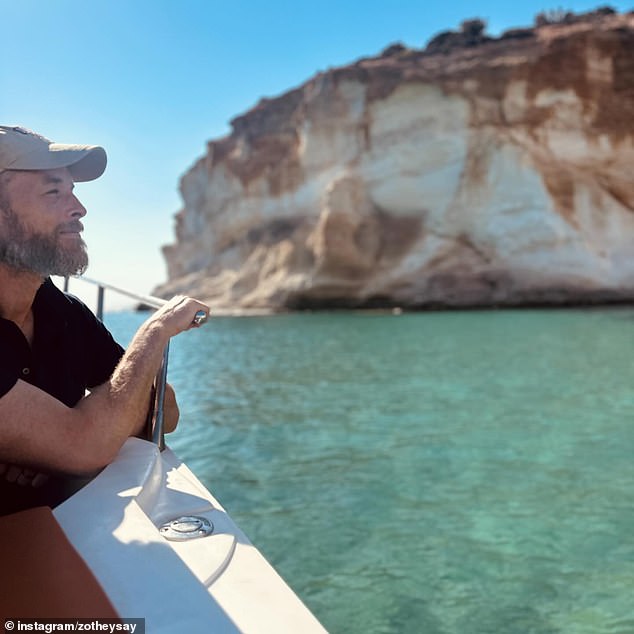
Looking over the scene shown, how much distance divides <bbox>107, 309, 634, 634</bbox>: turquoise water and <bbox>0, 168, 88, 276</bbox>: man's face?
178 centimetres

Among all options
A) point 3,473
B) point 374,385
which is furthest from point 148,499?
point 374,385

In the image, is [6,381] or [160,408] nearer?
[6,381]

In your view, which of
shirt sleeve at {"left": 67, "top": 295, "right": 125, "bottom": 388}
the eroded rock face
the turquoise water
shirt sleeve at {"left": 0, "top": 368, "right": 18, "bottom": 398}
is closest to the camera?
shirt sleeve at {"left": 0, "top": 368, "right": 18, "bottom": 398}

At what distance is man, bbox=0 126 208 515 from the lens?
153 cm

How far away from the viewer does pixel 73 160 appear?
1.75 metres

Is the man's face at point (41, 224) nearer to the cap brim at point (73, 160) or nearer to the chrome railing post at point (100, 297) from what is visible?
the cap brim at point (73, 160)

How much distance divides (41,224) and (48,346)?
1.24 feet

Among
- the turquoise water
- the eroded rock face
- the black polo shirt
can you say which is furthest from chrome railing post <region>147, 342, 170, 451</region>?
the eroded rock face

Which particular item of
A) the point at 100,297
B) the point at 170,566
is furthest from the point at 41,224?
the point at 100,297

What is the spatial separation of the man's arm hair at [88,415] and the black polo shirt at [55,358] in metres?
0.06

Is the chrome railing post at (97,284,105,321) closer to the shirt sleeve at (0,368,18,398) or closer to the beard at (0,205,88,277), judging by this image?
the beard at (0,205,88,277)

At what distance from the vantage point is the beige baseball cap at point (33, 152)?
165 cm

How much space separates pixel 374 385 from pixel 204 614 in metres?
7.15

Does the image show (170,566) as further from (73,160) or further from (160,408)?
(73,160)
